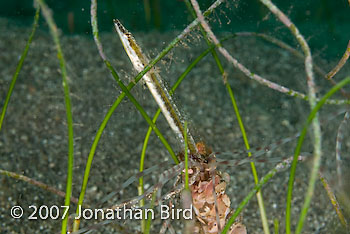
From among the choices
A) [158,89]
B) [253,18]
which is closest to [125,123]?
[253,18]

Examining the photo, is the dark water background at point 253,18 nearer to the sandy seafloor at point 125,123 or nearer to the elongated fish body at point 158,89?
the sandy seafloor at point 125,123

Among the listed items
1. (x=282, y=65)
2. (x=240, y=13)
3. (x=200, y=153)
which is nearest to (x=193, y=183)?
(x=200, y=153)

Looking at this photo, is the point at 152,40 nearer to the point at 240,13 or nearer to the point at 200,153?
the point at 240,13

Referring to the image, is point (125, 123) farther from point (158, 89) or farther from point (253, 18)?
point (158, 89)

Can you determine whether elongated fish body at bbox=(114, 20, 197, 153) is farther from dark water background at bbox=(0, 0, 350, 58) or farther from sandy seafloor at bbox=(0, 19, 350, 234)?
dark water background at bbox=(0, 0, 350, 58)

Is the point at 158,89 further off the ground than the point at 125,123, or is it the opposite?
the point at 125,123

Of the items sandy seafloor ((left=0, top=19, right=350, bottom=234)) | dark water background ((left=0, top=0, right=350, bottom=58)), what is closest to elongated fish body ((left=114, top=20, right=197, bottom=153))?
sandy seafloor ((left=0, top=19, right=350, bottom=234))
